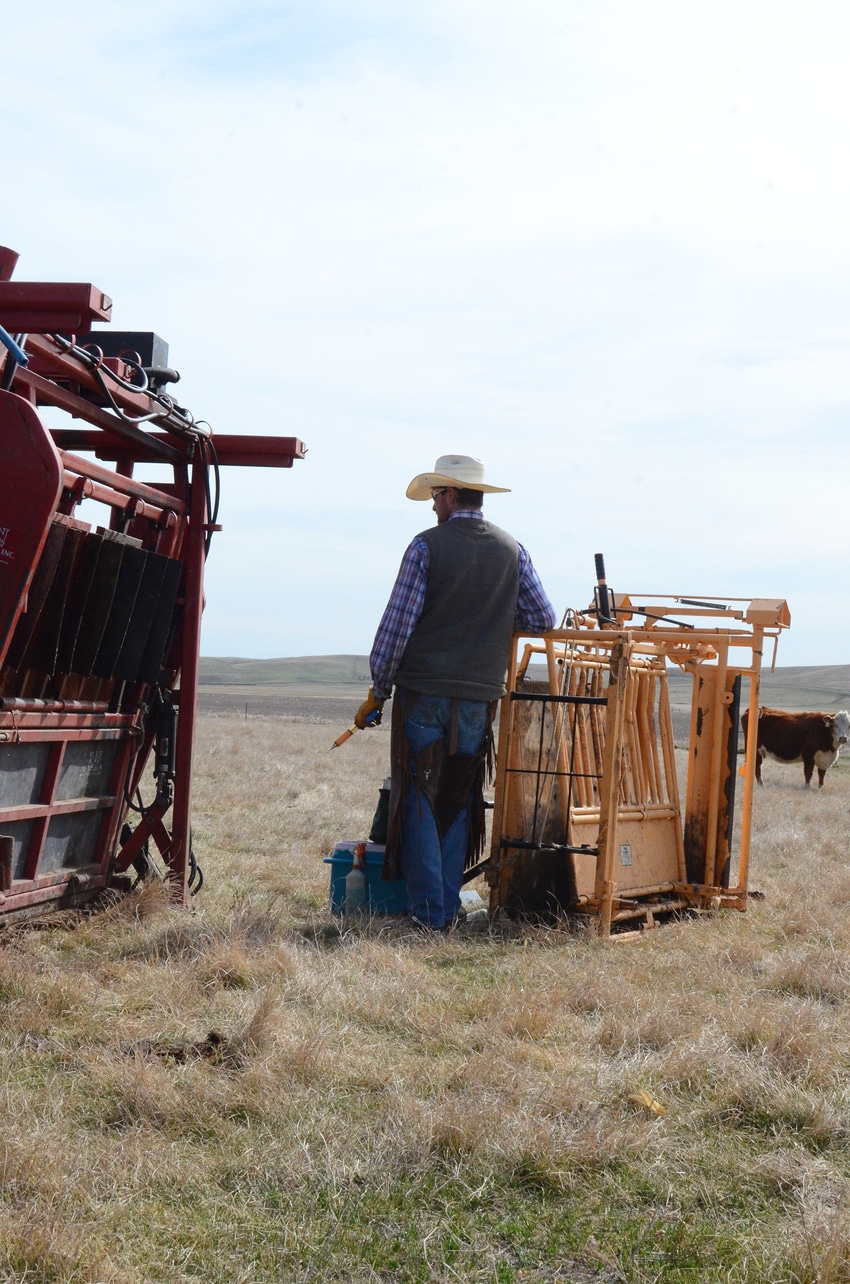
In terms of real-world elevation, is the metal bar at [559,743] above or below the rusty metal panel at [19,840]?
above

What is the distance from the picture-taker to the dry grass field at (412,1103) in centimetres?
288

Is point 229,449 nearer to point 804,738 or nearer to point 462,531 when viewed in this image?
point 462,531

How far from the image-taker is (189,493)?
7.14 metres

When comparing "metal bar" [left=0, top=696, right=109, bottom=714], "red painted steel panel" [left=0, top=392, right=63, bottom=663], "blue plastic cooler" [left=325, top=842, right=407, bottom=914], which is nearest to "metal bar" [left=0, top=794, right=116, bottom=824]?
"metal bar" [left=0, top=696, right=109, bottom=714]

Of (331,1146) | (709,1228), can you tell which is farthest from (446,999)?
(709,1228)

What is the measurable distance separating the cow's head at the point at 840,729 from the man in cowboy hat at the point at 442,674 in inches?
611

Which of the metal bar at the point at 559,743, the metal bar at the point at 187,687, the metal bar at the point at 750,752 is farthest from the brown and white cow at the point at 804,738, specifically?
the metal bar at the point at 187,687

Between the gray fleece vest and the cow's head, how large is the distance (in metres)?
15.6

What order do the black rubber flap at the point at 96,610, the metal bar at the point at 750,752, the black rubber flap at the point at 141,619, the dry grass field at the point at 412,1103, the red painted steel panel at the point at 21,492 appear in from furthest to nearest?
1. the metal bar at the point at 750,752
2. the black rubber flap at the point at 141,619
3. the black rubber flap at the point at 96,610
4. the red painted steel panel at the point at 21,492
5. the dry grass field at the point at 412,1103

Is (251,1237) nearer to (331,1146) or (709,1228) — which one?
(331,1146)

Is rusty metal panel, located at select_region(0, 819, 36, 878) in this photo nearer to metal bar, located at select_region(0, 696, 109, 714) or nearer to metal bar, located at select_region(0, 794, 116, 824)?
metal bar, located at select_region(0, 794, 116, 824)

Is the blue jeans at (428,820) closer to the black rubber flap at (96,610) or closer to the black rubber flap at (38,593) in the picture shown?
the black rubber flap at (96,610)

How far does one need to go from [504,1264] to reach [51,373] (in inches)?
168

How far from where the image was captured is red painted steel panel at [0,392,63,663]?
480 centimetres
